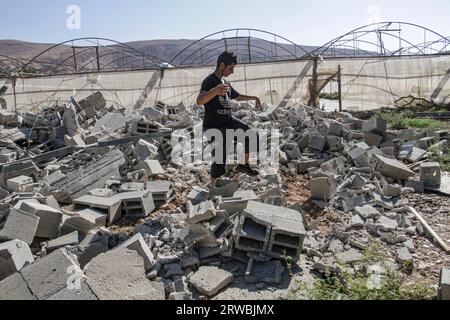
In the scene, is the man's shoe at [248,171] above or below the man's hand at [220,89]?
below

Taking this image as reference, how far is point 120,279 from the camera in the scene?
131 inches

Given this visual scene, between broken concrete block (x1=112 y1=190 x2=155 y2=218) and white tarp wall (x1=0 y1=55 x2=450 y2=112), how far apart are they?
24.4 feet

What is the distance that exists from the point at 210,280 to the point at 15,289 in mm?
1593

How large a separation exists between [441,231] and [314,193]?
1.65m

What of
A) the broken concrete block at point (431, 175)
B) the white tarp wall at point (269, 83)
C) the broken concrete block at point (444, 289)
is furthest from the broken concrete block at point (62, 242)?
the white tarp wall at point (269, 83)

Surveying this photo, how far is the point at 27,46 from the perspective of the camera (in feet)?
212

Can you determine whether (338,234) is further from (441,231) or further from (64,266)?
(64,266)

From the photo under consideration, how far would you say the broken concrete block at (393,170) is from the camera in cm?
648

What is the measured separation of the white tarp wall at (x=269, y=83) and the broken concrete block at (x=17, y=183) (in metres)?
5.70

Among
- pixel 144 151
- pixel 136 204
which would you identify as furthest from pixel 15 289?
pixel 144 151

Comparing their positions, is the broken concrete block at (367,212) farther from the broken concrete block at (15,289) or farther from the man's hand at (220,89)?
the broken concrete block at (15,289)

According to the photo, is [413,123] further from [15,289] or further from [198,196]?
[15,289]

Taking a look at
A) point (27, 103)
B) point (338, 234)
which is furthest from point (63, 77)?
point (338, 234)

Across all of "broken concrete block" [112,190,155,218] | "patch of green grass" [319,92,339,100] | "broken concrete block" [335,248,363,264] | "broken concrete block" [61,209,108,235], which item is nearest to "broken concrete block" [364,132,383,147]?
"broken concrete block" [335,248,363,264]
